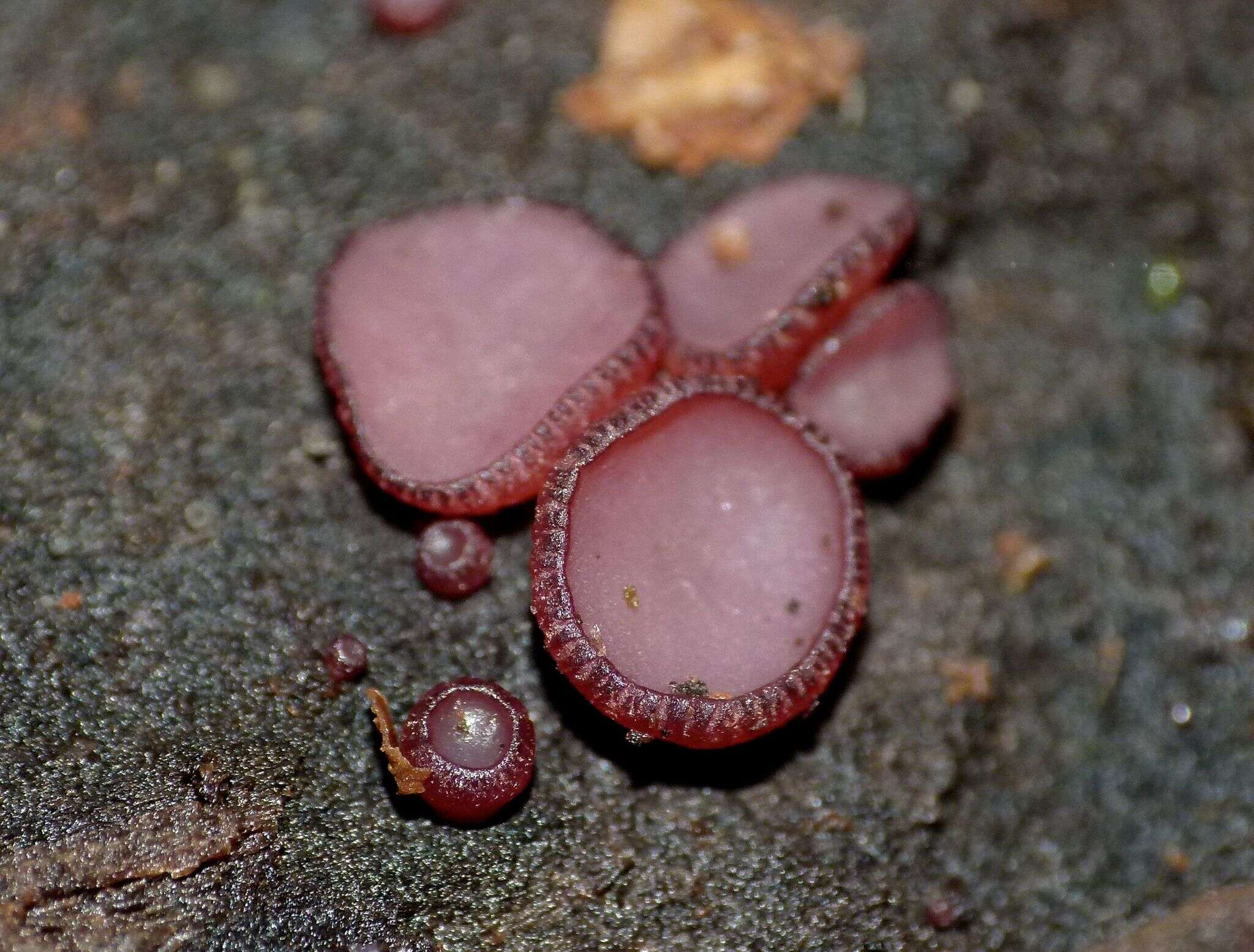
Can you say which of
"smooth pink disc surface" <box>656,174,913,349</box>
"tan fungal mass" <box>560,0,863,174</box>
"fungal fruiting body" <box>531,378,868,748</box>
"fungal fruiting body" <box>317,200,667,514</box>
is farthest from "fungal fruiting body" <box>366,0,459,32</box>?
"fungal fruiting body" <box>531,378,868,748</box>

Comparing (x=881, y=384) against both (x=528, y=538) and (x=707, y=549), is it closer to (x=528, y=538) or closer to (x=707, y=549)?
(x=707, y=549)

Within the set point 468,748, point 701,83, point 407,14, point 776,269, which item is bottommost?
point 468,748

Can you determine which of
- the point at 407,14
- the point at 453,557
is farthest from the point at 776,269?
the point at 407,14

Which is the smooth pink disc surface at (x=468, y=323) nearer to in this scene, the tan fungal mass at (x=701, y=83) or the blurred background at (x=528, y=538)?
the blurred background at (x=528, y=538)

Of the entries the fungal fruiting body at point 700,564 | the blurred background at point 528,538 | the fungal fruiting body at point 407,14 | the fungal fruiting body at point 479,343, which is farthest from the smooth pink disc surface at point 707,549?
the fungal fruiting body at point 407,14

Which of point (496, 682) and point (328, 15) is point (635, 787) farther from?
point (328, 15)

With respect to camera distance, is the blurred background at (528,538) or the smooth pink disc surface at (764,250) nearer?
the blurred background at (528,538)

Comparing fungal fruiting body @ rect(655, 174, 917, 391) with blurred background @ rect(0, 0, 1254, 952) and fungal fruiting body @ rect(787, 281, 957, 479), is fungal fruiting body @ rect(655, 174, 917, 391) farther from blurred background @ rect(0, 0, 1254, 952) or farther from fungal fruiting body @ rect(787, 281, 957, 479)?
blurred background @ rect(0, 0, 1254, 952)
